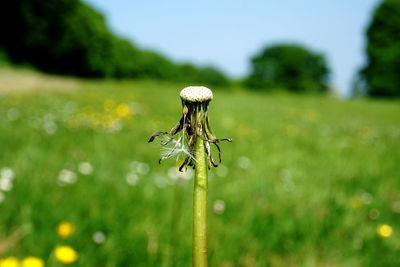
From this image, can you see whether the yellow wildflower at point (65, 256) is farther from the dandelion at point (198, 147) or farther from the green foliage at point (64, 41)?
the green foliage at point (64, 41)

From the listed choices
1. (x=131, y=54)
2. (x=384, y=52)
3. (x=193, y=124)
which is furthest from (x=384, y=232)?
(x=384, y=52)

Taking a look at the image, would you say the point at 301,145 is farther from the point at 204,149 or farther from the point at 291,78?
the point at 291,78

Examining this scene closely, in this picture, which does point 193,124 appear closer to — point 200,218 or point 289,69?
point 200,218

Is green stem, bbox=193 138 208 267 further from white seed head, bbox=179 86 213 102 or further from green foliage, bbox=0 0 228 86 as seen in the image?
green foliage, bbox=0 0 228 86

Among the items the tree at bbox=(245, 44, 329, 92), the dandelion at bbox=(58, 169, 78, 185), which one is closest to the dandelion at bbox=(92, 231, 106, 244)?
the dandelion at bbox=(58, 169, 78, 185)

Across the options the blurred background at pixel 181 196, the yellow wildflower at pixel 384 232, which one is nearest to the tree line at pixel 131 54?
the blurred background at pixel 181 196
